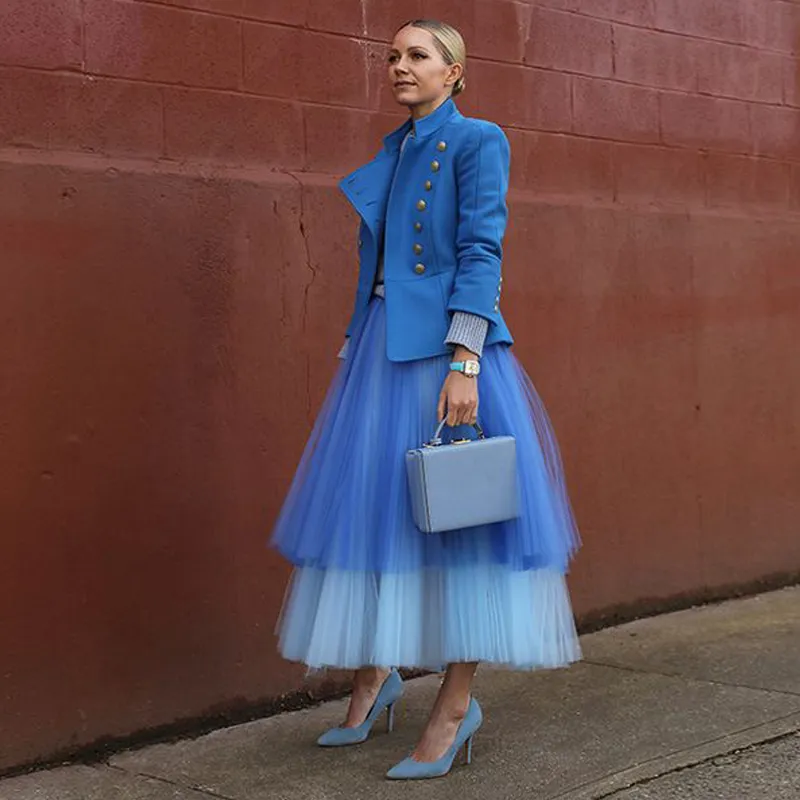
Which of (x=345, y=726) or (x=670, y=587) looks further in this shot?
(x=670, y=587)

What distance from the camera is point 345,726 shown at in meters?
4.41

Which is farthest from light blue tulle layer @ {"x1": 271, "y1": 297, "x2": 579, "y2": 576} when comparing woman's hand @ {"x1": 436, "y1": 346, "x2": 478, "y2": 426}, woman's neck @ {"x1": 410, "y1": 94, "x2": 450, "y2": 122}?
woman's neck @ {"x1": 410, "y1": 94, "x2": 450, "y2": 122}

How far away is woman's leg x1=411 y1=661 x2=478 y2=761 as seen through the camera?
13.3 ft

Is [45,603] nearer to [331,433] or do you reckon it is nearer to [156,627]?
[156,627]

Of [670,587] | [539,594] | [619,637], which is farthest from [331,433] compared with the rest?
[670,587]

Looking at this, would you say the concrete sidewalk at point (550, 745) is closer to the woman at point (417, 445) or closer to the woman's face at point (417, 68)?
the woman at point (417, 445)

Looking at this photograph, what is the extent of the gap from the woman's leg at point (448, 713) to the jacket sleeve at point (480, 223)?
3.24 feet

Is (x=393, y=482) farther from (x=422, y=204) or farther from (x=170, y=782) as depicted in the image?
(x=170, y=782)

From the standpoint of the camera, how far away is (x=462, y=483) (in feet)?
12.5

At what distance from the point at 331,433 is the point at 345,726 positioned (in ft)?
3.03

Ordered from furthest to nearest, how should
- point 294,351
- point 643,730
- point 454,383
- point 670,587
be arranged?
point 670,587 → point 294,351 → point 643,730 → point 454,383

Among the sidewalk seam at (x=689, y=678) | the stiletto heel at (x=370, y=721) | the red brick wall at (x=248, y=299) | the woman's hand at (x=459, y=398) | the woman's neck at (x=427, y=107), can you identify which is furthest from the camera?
the sidewalk seam at (x=689, y=678)

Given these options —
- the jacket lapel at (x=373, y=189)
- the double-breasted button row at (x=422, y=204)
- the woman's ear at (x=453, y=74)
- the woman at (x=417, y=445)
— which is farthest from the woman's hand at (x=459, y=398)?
the woman's ear at (x=453, y=74)

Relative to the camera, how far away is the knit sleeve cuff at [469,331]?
3.92 metres
